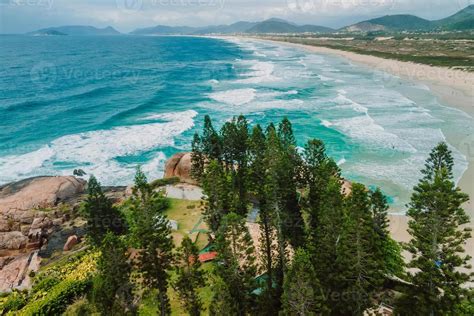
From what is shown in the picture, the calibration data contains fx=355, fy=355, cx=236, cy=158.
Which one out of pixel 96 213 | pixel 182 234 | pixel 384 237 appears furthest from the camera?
pixel 182 234

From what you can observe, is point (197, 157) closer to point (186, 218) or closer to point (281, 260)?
point (186, 218)

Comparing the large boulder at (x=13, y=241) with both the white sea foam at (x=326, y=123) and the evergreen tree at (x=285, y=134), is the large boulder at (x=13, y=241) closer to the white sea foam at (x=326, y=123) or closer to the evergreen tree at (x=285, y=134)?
the evergreen tree at (x=285, y=134)

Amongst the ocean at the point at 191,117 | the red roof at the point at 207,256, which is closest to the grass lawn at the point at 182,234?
the red roof at the point at 207,256

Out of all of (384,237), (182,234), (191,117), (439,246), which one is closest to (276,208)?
(384,237)

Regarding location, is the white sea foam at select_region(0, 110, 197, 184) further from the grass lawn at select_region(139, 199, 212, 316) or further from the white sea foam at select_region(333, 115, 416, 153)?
the white sea foam at select_region(333, 115, 416, 153)

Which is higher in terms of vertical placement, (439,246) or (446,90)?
(439,246)

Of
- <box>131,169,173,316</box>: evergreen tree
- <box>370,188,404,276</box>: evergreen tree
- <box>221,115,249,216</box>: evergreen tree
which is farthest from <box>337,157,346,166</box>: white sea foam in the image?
<box>131,169,173,316</box>: evergreen tree

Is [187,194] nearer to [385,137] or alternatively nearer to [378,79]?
[385,137]
